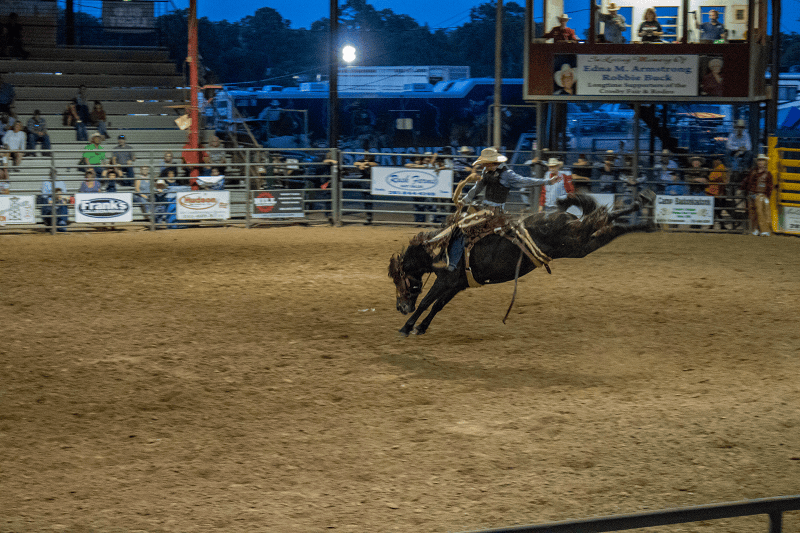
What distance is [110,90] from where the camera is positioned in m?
25.7

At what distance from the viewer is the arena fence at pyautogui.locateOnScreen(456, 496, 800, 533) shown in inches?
91.8

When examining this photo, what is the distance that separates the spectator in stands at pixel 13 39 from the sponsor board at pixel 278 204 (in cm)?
1297

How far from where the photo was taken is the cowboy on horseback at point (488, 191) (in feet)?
26.7

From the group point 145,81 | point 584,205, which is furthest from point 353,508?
point 145,81

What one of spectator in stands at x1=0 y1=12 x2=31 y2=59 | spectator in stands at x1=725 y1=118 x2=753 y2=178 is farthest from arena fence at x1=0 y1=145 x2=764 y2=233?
spectator in stands at x1=0 y1=12 x2=31 y2=59

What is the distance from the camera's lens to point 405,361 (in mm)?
7617

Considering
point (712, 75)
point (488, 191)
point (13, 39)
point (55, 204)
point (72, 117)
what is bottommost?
point (55, 204)

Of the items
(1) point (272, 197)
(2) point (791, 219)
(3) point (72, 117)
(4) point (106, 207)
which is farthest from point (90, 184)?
(2) point (791, 219)

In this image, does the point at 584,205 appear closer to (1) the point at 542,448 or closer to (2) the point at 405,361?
(2) the point at 405,361

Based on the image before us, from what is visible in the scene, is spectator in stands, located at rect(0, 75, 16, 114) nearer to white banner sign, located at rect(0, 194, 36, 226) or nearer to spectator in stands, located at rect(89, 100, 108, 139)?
spectator in stands, located at rect(89, 100, 108, 139)

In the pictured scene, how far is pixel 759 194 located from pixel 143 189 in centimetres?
1301

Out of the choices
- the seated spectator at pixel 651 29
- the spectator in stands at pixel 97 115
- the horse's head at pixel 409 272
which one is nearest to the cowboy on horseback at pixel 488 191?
the horse's head at pixel 409 272

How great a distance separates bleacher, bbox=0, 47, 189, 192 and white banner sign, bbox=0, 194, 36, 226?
13.2 feet

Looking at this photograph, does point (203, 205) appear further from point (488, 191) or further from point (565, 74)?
point (488, 191)
